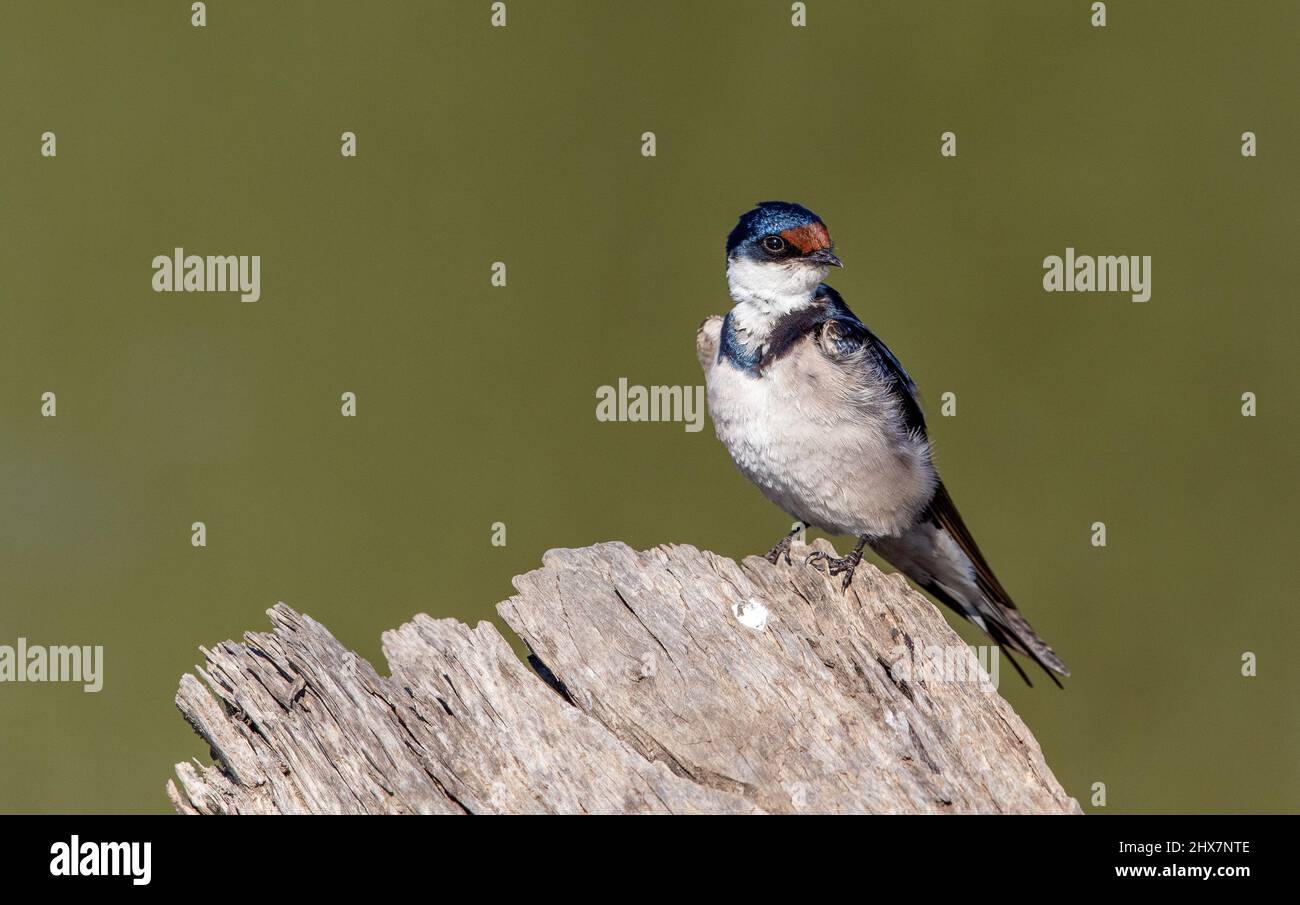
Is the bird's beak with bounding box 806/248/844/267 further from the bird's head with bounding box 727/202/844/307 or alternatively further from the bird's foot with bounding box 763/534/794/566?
the bird's foot with bounding box 763/534/794/566

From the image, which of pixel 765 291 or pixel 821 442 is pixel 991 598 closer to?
pixel 821 442

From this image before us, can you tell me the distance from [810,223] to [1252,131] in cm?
672

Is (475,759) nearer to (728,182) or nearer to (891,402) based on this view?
(891,402)

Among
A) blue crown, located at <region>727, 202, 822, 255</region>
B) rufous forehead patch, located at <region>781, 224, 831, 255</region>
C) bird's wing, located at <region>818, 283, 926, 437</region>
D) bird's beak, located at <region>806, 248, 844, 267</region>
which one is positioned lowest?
bird's wing, located at <region>818, 283, 926, 437</region>

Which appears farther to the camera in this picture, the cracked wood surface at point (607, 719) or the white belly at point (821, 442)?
the white belly at point (821, 442)

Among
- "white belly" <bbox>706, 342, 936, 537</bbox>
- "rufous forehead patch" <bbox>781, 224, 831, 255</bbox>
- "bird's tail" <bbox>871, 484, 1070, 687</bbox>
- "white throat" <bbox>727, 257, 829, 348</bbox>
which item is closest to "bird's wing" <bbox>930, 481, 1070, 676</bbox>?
"bird's tail" <bbox>871, 484, 1070, 687</bbox>

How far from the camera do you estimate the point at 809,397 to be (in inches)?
178

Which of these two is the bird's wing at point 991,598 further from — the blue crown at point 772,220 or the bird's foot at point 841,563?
the blue crown at point 772,220

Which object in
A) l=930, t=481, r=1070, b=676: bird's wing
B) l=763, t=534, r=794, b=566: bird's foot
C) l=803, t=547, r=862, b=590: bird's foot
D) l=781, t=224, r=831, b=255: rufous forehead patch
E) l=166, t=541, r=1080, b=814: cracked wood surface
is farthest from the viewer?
l=930, t=481, r=1070, b=676: bird's wing

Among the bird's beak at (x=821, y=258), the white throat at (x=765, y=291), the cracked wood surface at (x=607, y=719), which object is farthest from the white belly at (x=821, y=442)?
the cracked wood surface at (x=607, y=719)

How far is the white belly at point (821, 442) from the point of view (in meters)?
4.50

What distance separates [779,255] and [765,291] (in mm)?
124

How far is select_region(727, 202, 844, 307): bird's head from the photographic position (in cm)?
449

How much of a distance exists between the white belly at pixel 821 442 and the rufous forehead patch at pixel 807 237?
11.7 inches
